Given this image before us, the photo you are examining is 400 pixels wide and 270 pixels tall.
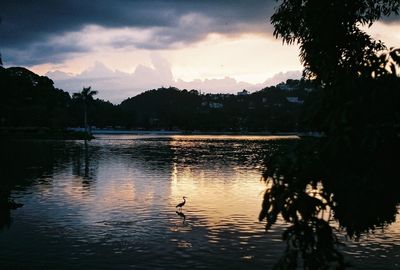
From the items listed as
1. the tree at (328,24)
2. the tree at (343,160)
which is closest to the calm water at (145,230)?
the tree at (343,160)

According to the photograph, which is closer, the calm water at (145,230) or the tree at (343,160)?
the tree at (343,160)

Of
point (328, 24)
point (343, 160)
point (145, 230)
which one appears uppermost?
point (328, 24)

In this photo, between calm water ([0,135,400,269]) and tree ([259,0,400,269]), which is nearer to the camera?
tree ([259,0,400,269])

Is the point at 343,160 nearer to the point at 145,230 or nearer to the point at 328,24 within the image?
the point at 328,24

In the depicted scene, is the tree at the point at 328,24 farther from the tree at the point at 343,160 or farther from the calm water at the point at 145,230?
the calm water at the point at 145,230

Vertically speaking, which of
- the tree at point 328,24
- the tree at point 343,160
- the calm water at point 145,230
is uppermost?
the tree at point 328,24

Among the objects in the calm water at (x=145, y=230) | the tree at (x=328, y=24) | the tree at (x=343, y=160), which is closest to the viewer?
the tree at (x=343, y=160)

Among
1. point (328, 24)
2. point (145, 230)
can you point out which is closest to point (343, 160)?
point (328, 24)

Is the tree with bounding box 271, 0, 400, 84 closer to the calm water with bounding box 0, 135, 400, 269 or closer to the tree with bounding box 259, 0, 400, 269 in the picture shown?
the tree with bounding box 259, 0, 400, 269

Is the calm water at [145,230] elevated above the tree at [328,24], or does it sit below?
below

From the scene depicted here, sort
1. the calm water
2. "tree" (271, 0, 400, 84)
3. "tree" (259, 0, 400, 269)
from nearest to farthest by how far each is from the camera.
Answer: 1. "tree" (259, 0, 400, 269)
2. "tree" (271, 0, 400, 84)
3. the calm water

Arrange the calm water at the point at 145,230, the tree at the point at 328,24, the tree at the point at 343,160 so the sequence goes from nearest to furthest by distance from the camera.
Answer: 1. the tree at the point at 343,160
2. the tree at the point at 328,24
3. the calm water at the point at 145,230

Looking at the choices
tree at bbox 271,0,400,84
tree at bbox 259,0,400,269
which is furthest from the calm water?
tree at bbox 271,0,400,84

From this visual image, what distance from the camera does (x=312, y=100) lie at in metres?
8.66
